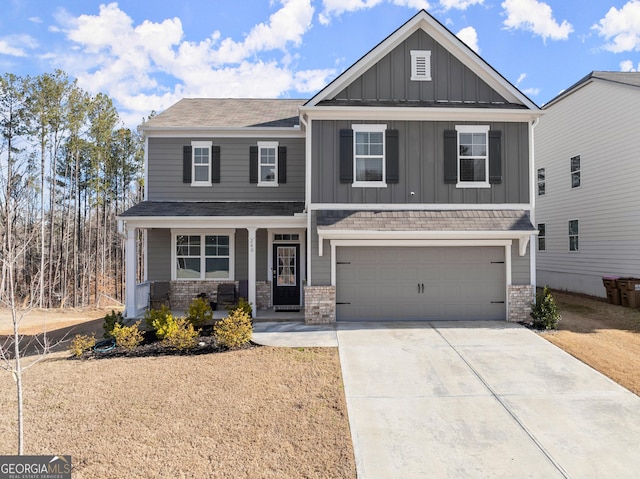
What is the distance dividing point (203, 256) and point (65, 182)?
52.8 ft

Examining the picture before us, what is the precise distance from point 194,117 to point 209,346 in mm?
8844

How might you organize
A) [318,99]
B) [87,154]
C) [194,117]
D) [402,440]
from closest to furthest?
[402,440] → [318,99] → [194,117] → [87,154]

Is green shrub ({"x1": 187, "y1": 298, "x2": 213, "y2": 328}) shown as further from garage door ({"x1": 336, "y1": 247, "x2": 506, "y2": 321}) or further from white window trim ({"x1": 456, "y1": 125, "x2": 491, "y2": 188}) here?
white window trim ({"x1": 456, "y1": 125, "x2": 491, "y2": 188})

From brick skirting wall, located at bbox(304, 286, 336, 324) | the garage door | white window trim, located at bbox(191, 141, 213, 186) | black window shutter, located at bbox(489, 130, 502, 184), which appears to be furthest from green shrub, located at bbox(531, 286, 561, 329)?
white window trim, located at bbox(191, 141, 213, 186)

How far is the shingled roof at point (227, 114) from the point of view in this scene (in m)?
13.2

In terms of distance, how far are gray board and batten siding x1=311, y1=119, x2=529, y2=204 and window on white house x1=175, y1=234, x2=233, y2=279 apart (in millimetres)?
4178

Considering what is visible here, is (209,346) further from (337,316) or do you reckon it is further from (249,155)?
(249,155)

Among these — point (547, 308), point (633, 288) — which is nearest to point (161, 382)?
point (547, 308)

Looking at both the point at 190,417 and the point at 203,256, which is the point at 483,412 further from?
the point at 203,256

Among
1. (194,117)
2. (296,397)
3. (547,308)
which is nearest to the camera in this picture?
(296,397)

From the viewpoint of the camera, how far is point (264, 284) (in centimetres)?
1266

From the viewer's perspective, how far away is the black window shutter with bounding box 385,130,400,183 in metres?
10.7

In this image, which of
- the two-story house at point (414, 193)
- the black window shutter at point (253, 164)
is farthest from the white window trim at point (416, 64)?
the black window shutter at point (253, 164)

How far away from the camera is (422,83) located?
11.1 m
